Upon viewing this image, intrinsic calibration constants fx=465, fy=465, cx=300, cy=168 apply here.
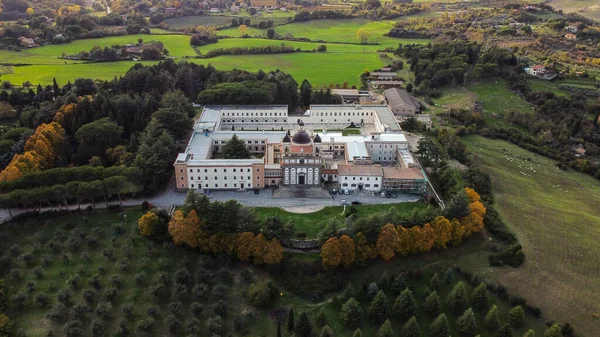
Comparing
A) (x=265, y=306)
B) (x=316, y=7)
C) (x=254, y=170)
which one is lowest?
(x=265, y=306)

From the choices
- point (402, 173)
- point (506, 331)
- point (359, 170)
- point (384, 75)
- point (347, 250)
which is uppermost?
point (384, 75)

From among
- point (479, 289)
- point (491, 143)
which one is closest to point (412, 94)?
point (491, 143)

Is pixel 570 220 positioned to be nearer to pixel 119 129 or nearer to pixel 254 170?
pixel 254 170

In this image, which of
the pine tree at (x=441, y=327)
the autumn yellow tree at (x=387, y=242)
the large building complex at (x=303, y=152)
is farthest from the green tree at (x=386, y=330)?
the large building complex at (x=303, y=152)

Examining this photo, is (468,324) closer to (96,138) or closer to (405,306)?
(405,306)

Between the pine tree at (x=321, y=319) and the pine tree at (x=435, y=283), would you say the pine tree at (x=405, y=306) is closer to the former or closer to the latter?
the pine tree at (x=435, y=283)

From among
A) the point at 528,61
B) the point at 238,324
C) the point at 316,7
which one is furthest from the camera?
the point at 316,7

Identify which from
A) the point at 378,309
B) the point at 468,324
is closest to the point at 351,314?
the point at 378,309
